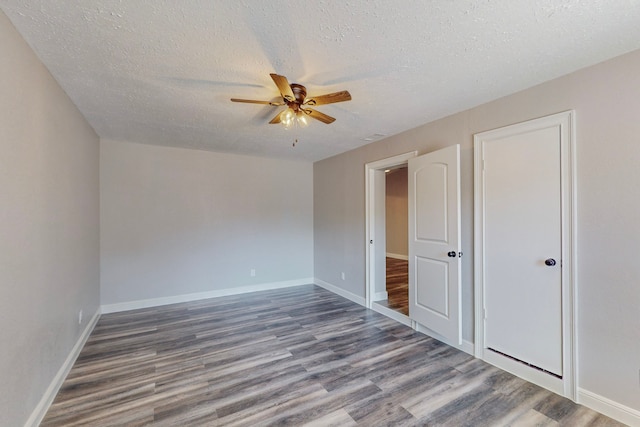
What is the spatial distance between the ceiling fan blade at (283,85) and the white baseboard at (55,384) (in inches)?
103

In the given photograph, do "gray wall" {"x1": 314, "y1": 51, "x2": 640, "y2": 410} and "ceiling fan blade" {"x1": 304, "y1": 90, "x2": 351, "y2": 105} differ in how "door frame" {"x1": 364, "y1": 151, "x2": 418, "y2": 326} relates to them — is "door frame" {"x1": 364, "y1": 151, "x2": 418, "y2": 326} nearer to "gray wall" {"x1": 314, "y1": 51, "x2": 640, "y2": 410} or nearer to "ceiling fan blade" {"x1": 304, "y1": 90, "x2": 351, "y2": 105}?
"gray wall" {"x1": 314, "y1": 51, "x2": 640, "y2": 410}

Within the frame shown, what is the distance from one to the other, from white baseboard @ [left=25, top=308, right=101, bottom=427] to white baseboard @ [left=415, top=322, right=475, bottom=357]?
337 cm

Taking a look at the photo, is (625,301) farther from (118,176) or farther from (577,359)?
(118,176)

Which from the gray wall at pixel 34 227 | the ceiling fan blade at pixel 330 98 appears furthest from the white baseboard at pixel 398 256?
the gray wall at pixel 34 227

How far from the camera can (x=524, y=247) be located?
92.8 inches

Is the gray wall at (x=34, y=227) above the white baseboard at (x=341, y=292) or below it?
above

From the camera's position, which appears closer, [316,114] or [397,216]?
[316,114]

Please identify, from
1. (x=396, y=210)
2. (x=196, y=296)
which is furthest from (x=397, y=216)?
(x=196, y=296)

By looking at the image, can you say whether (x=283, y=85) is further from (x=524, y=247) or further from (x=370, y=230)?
(x=370, y=230)

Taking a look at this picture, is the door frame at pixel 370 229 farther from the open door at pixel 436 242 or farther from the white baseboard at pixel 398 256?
the white baseboard at pixel 398 256

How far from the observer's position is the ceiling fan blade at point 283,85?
176 cm

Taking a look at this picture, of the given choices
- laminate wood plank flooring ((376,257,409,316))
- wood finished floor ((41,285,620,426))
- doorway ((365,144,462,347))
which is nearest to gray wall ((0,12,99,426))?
wood finished floor ((41,285,620,426))

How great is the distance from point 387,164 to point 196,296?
362 centimetres

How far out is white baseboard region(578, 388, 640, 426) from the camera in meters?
1.81
